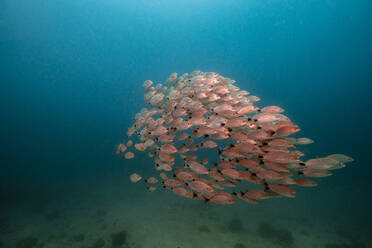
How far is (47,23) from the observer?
124 feet

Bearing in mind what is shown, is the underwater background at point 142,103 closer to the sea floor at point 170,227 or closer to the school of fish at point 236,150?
the sea floor at point 170,227

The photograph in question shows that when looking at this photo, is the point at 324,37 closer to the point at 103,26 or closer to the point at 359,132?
the point at 359,132

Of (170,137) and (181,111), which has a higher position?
(181,111)

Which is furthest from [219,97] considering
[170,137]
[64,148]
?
[64,148]

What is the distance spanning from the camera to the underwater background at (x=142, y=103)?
11039 millimetres

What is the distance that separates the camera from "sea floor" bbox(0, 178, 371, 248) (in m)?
9.41

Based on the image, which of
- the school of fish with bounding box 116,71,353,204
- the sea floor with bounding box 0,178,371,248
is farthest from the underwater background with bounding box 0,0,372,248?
the school of fish with bounding box 116,71,353,204

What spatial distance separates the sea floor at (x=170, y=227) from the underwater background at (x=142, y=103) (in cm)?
9

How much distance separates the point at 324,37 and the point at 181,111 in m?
65.9

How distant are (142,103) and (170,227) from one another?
119ft

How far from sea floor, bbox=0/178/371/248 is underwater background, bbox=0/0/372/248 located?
0.30ft

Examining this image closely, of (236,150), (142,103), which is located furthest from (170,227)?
(142,103)

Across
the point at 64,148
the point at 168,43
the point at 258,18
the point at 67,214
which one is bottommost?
the point at 67,214

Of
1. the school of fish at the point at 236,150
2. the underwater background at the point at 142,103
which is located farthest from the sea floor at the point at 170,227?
the school of fish at the point at 236,150
